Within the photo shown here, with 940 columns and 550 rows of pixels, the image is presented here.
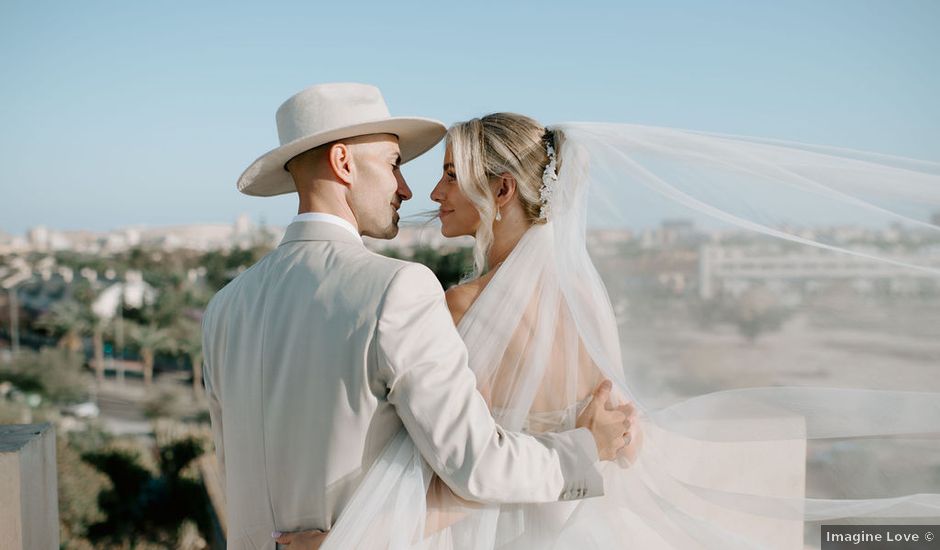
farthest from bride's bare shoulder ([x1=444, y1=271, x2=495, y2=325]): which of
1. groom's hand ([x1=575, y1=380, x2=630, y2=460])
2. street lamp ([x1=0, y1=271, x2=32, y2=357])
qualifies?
street lamp ([x1=0, y1=271, x2=32, y2=357])

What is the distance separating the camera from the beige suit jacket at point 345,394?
5.65 feet

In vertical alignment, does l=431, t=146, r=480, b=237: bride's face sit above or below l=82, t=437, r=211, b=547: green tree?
above

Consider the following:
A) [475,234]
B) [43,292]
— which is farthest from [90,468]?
[43,292]

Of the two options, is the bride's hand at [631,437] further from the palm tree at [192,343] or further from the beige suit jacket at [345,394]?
the palm tree at [192,343]

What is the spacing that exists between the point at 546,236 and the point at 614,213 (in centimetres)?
22

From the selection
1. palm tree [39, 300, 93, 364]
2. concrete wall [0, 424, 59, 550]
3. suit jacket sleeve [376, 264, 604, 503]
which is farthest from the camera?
palm tree [39, 300, 93, 364]

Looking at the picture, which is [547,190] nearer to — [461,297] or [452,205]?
[452,205]

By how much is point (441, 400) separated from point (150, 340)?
160 feet

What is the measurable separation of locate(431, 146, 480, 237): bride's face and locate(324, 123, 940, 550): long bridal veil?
0.65 ft

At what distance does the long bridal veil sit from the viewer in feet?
7.53

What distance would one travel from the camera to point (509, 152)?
8.19 feet

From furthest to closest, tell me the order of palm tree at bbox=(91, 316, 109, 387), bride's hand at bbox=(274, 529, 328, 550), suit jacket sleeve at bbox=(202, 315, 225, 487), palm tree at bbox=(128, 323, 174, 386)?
palm tree at bbox=(91, 316, 109, 387) < palm tree at bbox=(128, 323, 174, 386) < suit jacket sleeve at bbox=(202, 315, 225, 487) < bride's hand at bbox=(274, 529, 328, 550)

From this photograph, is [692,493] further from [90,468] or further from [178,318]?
[178,318]

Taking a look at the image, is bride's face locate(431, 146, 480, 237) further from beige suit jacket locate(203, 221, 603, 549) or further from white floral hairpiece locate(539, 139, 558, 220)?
beige suit jacket locate(203, 221, 603, 549)
